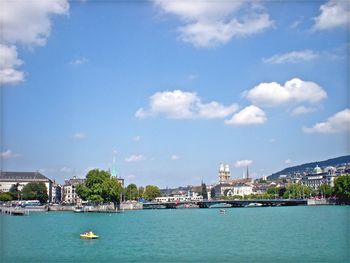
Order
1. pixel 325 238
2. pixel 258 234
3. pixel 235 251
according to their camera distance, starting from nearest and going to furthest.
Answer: pixel 235 251
pixel 325 238
pixel 258 234

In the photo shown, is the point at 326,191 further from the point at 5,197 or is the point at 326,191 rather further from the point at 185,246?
the point at 185,246

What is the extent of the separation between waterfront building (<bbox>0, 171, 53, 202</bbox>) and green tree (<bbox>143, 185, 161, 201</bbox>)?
31621mm

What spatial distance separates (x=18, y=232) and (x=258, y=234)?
24.7 m

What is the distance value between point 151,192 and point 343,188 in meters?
67.9

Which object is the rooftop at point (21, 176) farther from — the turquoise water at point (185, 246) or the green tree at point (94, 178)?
the turquoise water at point (185, 246)

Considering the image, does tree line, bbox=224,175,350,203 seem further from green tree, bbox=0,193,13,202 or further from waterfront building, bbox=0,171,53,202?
green tree, bbox=0,193,13,202

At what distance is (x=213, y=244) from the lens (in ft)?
128

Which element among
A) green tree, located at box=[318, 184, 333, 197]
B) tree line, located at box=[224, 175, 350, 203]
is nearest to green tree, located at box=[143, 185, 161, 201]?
tree line, located at box=[224, 175, 350, 203]

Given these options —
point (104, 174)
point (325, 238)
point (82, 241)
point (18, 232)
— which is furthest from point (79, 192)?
point (325, 238)

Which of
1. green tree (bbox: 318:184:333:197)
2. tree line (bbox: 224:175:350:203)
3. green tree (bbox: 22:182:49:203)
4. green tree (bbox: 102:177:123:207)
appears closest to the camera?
green tree (bbox: 102:177:123:207)

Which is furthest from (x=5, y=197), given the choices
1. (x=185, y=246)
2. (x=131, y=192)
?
(x=185, y=246)

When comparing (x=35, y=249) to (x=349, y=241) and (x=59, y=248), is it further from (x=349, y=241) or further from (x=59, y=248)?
(x=349, y=241)

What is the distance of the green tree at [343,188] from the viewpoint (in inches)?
4638

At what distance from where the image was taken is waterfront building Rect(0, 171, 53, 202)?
156125mm
